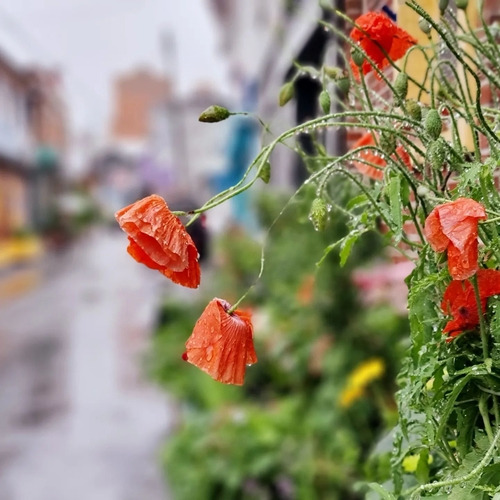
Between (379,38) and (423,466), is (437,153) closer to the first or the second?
(379,38)

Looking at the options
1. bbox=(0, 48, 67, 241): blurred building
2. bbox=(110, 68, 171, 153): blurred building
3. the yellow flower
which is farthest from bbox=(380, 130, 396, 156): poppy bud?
bbox=(110, 68, 171, 153): blurred building

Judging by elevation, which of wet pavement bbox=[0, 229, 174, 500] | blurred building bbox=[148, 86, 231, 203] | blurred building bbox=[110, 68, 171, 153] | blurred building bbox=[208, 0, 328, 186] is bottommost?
wet pavement bbox=[0, 229, 174, 500]

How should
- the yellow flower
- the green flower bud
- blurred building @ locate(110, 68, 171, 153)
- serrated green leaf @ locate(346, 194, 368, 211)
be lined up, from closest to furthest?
1. serrated green leaf @ locate(346, 194, 368, 211)
2. the green flower bud
3. the yellow flower
4. blurred building @ locate(110, 68, 171, 153)

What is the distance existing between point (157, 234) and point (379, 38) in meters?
0.41

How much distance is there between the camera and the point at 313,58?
18.0ft

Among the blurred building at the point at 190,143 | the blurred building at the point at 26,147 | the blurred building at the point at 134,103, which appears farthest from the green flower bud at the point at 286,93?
the blurred building at the point at 134,103

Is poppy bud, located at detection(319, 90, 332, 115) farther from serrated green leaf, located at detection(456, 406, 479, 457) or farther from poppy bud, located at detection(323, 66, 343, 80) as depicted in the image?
serrated green leaf, located at detection(456, 406, 479, 457)

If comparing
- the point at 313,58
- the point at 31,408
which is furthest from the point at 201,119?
the point at 31,408

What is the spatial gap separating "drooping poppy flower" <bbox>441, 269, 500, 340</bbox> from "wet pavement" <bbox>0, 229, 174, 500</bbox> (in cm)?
433

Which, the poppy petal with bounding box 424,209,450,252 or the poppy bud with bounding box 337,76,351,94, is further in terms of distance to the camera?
the poppy bud with bounding box 337,76,351,94

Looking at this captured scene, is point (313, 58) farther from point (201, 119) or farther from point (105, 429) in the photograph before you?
point (201, 119)

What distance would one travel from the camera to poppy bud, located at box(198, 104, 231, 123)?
918 mm

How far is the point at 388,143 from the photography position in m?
0.92

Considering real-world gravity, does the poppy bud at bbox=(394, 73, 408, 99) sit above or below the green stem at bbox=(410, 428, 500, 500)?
above
